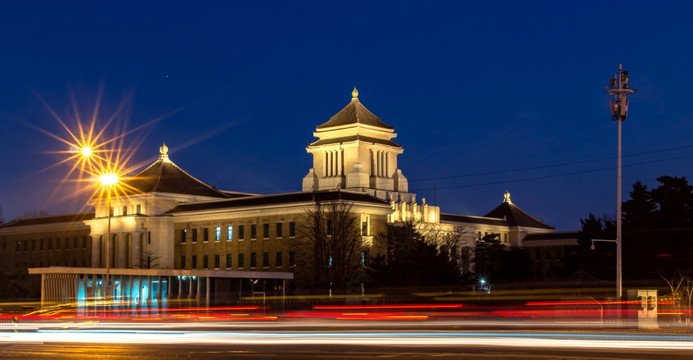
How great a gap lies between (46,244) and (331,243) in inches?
2058

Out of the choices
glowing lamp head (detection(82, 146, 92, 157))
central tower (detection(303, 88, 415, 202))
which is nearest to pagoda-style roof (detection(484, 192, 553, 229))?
central tower (detection(303, 88, 415, 202))

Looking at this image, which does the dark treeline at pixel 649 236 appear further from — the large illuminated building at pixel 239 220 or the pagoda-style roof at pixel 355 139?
the pagoda-style roof at pixel 355 139

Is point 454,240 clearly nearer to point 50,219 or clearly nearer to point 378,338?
point 50,219

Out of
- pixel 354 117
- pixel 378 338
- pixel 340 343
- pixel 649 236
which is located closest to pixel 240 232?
pixel 354 117

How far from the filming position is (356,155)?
135 metres

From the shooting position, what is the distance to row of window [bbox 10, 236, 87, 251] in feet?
468

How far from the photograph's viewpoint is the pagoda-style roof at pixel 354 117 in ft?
448

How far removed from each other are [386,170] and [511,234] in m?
27.3

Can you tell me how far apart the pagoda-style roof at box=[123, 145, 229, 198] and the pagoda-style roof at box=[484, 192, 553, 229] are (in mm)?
43438

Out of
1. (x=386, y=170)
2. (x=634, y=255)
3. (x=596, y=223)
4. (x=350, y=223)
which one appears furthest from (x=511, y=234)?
(x=634, y=255)

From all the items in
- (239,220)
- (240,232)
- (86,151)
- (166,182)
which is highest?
(166,182)

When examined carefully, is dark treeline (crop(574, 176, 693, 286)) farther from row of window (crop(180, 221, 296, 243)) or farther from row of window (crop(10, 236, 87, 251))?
row of window (crop(10, 236, 87, 251))

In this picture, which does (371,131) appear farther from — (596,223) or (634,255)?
(634,255)

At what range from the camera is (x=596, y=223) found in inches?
3632
